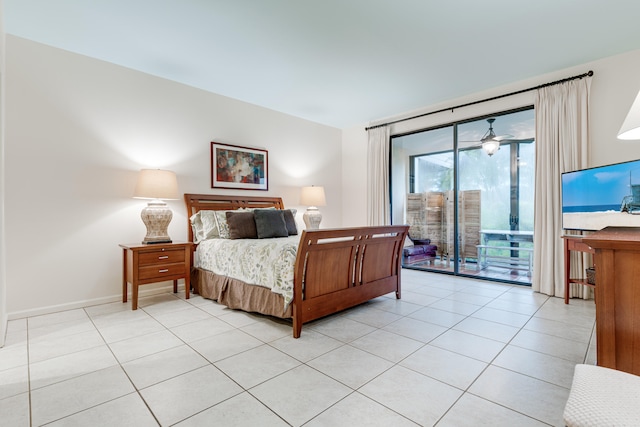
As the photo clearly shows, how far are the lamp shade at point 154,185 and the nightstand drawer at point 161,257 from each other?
61 centimetres

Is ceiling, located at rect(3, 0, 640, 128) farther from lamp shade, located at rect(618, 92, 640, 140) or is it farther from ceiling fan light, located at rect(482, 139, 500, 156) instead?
lamp shade, located at rect(618, 92, 640, 140)

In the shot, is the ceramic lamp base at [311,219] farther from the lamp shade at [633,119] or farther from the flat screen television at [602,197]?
the lamp shade at [633,119]

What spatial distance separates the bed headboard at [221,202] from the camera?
407 cm

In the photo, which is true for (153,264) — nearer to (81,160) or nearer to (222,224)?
(222,224)

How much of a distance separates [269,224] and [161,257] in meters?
1.29

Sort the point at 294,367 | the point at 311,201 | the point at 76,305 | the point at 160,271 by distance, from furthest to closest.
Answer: the point at 311,201 < the point at 160,271 < the point at 76,305 < the point at 294,367

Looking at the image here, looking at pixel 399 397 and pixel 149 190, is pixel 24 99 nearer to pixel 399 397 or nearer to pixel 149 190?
pixel 149 190

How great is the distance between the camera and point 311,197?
5203mm

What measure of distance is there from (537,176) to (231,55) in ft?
13.2

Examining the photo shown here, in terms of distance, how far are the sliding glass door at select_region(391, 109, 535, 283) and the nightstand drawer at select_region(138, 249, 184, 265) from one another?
12.4ft

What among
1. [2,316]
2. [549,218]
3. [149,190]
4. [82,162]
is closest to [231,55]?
[149,190]

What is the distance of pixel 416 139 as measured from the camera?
5500 millimetres

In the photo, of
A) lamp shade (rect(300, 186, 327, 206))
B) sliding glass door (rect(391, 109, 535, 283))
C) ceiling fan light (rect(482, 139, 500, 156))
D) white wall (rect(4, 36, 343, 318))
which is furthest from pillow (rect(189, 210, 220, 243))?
ceiling fan light (rect(482, 139, 500, 156))

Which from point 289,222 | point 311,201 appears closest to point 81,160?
point 289,222
